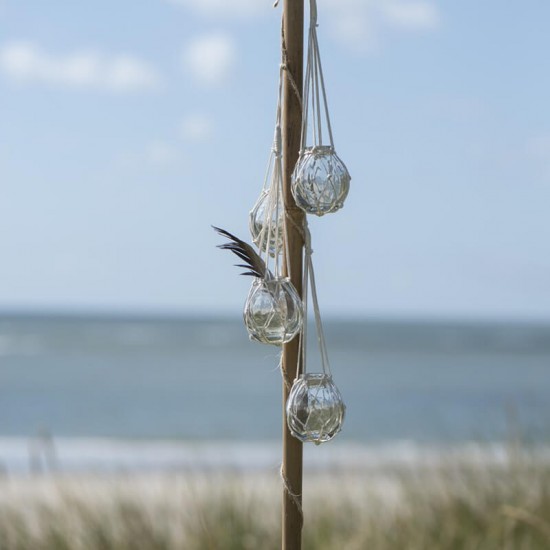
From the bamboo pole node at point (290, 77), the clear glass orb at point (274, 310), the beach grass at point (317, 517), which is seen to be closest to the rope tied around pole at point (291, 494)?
the clear glass orb at point (274, 310)

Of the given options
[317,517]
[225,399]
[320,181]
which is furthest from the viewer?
[225,399]

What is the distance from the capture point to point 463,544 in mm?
2148

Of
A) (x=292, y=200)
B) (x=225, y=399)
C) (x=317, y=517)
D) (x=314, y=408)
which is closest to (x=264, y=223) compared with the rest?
(x=292, y=200)

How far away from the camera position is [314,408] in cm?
67

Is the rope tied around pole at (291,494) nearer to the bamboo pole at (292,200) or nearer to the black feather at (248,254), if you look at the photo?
the bamboo pole at (292,200)

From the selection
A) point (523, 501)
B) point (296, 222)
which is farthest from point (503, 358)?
point (296, 222)

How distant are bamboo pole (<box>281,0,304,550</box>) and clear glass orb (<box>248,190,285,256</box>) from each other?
16 millimetres

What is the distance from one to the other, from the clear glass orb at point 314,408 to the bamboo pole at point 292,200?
0.06ft

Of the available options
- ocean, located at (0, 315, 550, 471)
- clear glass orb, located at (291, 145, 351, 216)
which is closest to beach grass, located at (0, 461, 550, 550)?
ocean, located at (0, 315, 550, 471)

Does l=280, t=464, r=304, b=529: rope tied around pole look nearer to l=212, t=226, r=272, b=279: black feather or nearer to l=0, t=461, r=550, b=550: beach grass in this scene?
l=212, t=226, r=272, b=279: black feather

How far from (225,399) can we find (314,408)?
462 inches

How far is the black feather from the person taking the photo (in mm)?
689

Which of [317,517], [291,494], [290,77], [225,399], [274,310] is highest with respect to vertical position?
[290,77]

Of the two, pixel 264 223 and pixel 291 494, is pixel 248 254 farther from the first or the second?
pixel 291 494
